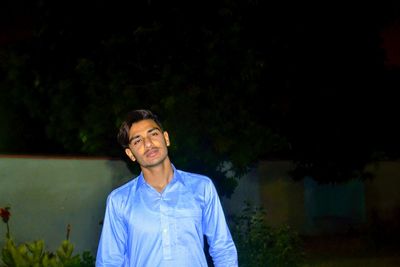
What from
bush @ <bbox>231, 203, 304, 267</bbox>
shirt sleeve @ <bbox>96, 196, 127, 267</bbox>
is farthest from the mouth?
bush @ <bbox>231, 203, 304, 267</bbox>

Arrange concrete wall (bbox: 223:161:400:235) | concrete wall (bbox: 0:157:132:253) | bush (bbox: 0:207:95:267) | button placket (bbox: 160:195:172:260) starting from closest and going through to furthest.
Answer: button placket (bbox: 160:195:172:260)
bush (bbox: 0:207:95:267)
concrete wall (bbox: 0:157:132:253)
concrete wall (bbox: 223:161:400:235)

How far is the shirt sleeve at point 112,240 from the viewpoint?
336 cm

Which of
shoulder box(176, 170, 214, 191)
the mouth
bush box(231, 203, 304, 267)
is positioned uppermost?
the mouth

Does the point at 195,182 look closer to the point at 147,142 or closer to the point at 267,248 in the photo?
the point at 147,142

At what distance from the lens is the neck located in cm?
338

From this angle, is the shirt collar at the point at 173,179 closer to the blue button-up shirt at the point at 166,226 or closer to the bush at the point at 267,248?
the blue button-up shirt at the point at 166,226

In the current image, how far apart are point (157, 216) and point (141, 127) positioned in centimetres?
43

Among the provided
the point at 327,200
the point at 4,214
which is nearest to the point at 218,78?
the point at 4,214

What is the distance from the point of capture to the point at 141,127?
3.40 metres

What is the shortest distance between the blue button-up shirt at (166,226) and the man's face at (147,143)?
0.37 feet

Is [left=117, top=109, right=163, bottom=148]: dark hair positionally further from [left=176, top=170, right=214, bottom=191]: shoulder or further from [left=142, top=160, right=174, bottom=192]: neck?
[left=176, top=170, right=214, bottom=191]: shoulder

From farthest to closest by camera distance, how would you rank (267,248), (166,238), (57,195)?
1. (57,195)
2. (267,248)
3. (166,238)

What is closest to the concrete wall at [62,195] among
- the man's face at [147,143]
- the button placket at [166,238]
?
the man's face at [147,143]

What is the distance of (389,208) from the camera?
1269 centimetres
